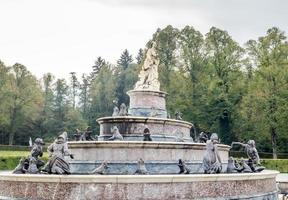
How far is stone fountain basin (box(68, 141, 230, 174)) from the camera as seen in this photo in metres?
17.4

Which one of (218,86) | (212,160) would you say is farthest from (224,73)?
(212,160)

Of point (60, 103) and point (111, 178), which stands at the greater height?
point (60, 103)

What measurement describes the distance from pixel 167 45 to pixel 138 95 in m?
27.2

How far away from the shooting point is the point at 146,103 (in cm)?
2639

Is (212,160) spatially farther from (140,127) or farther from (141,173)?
(140,127)

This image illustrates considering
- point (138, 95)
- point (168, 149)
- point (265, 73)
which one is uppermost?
point (265, 73)

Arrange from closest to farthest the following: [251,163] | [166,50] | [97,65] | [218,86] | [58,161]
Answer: [58,161], [251,163], [218,86], [166,50], [97,65]

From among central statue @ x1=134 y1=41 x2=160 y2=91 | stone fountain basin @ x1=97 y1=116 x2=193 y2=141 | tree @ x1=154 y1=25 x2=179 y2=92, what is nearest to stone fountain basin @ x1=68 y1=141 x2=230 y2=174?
stone fountain basin @ x1=97 y1=116 x2=193 y2=141

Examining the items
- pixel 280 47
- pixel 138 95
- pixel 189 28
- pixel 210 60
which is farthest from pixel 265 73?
pixel 138 95

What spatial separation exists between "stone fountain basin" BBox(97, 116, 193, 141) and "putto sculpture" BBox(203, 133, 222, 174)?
636 cm

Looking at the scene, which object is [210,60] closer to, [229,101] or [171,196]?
[229,101]

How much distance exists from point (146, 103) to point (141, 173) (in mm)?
11578

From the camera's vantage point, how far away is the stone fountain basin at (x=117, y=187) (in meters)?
12.1

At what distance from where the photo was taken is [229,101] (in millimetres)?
49562
